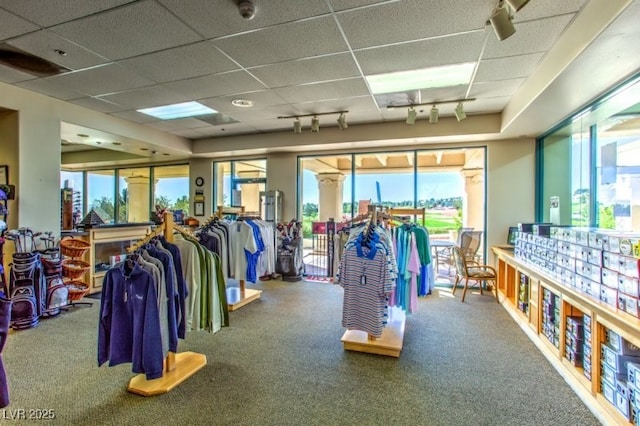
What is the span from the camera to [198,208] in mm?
8000

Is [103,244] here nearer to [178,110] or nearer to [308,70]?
[178,110]

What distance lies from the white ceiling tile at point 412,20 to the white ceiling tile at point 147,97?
2.70m

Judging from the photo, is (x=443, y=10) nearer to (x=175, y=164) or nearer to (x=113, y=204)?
(x=175, y=164)

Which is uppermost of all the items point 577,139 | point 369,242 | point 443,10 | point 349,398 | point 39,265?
point 443,10

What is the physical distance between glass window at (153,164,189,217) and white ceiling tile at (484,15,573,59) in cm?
737

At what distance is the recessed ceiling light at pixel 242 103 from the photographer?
472 centimetres

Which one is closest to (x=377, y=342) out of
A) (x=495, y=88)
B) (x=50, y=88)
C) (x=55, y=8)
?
(x=495, y=88)

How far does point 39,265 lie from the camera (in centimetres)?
407

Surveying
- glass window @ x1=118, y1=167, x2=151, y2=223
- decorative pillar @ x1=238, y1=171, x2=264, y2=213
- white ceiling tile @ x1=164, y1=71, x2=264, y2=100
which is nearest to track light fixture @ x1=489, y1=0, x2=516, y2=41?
white ceiling tile @ x1=164, y1=71, x2=264, y2=100

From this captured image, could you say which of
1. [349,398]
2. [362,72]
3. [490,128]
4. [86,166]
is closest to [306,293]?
[349,398]

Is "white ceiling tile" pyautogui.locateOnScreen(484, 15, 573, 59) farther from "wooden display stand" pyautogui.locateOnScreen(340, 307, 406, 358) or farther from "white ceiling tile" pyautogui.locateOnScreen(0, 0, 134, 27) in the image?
"white ceiling tile" pyautogui.locateOnScreen(0, 0, 134, 27)

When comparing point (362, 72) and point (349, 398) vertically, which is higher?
point (362, 72)

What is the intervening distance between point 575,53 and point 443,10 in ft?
3.80

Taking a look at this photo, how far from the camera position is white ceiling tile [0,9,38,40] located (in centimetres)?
264
